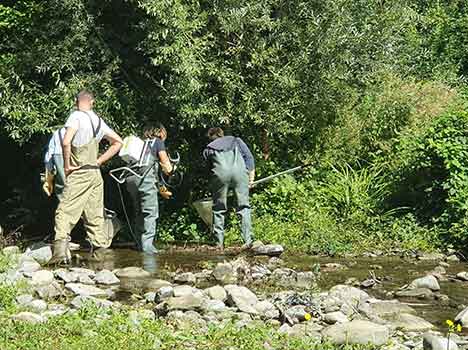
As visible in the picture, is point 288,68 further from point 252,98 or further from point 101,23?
point 101,23

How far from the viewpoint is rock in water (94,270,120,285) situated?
886 cm

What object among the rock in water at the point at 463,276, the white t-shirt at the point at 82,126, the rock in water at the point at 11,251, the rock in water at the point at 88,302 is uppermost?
the white t-shirt at the point at 82,126

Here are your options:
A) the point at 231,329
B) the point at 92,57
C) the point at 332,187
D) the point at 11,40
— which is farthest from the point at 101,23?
the point at 231,329

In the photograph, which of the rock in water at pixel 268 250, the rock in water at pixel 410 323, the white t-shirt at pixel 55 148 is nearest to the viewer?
the rock in water at pixel 410 323

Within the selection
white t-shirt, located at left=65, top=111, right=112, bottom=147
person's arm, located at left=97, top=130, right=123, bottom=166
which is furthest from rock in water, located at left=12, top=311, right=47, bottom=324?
person's arm, located at left=97, top=130, right=123, bottom=166

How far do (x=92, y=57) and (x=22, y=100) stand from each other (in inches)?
45.7

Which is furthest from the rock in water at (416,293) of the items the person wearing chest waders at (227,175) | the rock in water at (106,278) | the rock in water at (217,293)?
the person wearing chest waders at (227,175)

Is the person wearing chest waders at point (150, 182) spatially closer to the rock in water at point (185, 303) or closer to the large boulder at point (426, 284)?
the large boulder at point (426, 284)

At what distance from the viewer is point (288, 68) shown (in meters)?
11.9

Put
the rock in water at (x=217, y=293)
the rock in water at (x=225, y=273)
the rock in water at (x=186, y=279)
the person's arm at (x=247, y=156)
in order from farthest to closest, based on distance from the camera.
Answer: the person's arm at (x=247, y=156)
the rock in water at (x=225, y=273)
the rock in water at (x=186, y=279)
the rock in water at (x=217, y=293)

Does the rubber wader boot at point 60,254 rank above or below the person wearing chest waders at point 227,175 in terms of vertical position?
below

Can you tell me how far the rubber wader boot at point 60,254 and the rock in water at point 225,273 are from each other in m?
1.80

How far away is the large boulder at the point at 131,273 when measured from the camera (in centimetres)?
930

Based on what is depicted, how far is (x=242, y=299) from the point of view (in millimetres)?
7586
